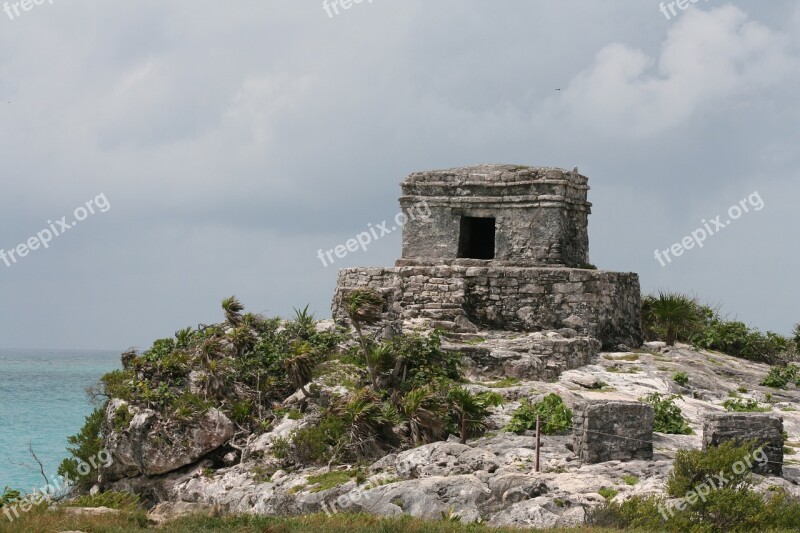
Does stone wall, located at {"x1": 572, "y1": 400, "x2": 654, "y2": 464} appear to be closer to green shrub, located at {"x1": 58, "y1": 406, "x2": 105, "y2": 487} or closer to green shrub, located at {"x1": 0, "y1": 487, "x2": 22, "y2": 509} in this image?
green shrub, located at {"x1": 0, "y1": 487, "x2": 22, "y2": 509}

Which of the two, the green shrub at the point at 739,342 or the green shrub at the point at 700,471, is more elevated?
the green shrub at the point at 739,342

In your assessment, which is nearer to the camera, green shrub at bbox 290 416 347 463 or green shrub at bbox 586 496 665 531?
green shrub at bbox 586 496 665 531

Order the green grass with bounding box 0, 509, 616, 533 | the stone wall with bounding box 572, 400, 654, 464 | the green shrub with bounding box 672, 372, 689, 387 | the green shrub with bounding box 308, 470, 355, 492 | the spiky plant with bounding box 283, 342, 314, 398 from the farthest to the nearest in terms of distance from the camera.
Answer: the green shrub with bounding box 672, 372, 689, 387 → the spiky plant with bounding box 283, 342, 314, 398 → the green shrub with bounding box 308, 470, 355, 492 → the stone wall with bounding box 572, 400, 654, 464 → the green grass with bounding box 0, 509, 616, 533

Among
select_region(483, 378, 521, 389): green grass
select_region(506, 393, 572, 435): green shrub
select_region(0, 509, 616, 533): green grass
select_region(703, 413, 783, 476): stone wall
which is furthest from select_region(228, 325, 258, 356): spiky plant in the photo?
select_region(703, 413, 783, 476): stone wall

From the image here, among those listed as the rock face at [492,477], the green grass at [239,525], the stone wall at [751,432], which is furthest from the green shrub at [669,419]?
the green grass at [239,525]

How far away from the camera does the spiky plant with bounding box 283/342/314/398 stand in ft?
47.6

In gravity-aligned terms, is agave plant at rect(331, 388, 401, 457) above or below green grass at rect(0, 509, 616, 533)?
above

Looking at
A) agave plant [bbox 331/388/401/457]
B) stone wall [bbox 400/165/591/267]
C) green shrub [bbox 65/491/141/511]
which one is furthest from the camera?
stone wall [bbox 400/165/591/267]

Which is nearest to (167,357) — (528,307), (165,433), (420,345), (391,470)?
(165,433)

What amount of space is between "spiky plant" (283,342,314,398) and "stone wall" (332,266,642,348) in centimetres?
237

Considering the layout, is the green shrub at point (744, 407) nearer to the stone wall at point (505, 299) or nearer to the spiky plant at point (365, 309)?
the stone wall at point (505, 299)

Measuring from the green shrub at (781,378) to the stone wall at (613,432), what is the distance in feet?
18.8

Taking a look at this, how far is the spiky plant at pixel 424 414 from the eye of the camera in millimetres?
13125

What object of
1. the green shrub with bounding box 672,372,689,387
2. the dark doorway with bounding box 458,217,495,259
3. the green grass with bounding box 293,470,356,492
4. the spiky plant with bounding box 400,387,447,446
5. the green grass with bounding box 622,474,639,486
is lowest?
the green grass with bounding box 293,470,356,492
